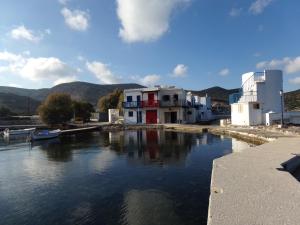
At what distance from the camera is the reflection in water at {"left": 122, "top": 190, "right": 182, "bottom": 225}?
7277mm

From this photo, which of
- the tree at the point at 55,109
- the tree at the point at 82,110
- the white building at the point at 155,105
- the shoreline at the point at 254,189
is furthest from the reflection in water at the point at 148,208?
the tree at the point at 82,110

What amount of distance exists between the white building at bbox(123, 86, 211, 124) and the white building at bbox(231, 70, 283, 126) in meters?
15.1

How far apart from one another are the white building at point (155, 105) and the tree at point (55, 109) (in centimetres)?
1025

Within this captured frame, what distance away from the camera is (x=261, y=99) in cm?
2905

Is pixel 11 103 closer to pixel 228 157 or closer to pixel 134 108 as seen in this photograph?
pixel 134 108

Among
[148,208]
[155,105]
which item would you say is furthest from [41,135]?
[148,208]

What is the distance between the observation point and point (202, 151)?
18.1 metres

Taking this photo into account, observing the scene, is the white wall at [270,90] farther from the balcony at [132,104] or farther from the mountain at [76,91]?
the mountain at [76,91]

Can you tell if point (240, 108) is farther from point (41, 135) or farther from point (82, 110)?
point (82, 110)

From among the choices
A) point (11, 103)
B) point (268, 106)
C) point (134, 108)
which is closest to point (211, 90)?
point (11, 103)

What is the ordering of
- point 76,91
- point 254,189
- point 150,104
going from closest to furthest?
point 254,189, point 150,104, point 76,91

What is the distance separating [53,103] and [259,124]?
32.9m

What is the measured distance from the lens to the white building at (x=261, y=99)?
28.4 meters

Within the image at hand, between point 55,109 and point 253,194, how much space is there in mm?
43721
